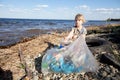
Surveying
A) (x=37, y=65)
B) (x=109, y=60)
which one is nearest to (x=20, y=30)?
(x=37, y=65)

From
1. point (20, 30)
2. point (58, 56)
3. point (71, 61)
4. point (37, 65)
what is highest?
point (58, 56)

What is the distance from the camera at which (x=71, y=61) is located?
5.32 meters

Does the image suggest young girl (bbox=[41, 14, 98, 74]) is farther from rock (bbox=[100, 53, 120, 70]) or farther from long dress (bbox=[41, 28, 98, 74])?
rock (bbox=[100, 53, 120, 70])

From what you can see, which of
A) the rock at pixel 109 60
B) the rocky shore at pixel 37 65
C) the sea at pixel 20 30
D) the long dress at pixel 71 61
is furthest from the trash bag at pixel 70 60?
the sea at pixel 20 30

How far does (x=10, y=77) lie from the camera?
17.4 feet

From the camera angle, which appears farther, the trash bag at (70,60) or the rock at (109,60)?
the rock at (109,60)

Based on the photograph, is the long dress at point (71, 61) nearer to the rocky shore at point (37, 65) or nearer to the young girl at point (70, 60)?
the young girl at point (70, 60)

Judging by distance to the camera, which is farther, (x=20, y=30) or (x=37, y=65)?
(x=20, y=30)

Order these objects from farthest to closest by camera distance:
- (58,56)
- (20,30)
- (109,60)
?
1. (20,30)
2. (109,60)
3. (58,56)

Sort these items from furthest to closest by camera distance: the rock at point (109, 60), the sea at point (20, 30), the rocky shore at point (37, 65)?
1. the sea at point (20, 30)
2. the rock at point (109, 60)
3. the rocky shore at point (37, 65)

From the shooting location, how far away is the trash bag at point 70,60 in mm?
5234

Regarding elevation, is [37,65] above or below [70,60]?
below

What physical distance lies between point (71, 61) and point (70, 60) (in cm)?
4

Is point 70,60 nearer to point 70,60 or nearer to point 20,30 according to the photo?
point 70,60
